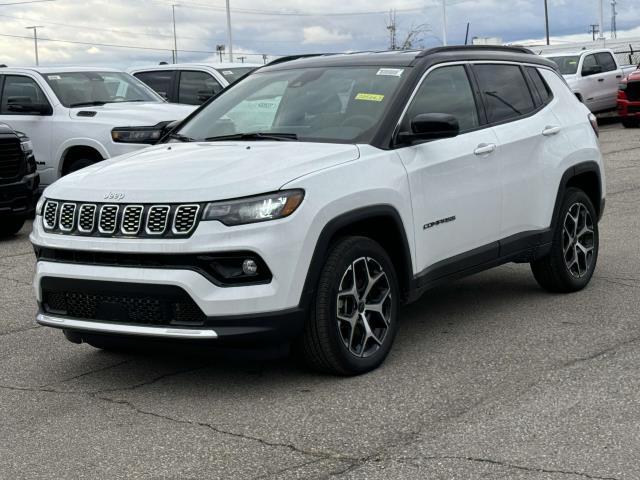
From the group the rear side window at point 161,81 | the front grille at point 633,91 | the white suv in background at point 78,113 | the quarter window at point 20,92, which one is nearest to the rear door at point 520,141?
the white suv in background at point 78,113

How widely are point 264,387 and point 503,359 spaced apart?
139 centimetres

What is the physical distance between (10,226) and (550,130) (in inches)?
275

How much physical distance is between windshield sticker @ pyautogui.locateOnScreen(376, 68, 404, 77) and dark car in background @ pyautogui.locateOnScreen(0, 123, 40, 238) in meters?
6.06

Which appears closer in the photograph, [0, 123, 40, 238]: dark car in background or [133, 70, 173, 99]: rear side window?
[0, 123, 40, 238]: dark car in background

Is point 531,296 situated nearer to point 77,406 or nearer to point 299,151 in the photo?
point 299,151

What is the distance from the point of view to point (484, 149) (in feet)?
21.5

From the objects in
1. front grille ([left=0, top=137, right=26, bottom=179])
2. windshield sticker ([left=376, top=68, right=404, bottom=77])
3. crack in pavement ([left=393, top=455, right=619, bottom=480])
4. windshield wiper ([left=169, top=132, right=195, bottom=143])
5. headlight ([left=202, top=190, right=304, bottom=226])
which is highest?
windshield sticker ([left=376, top=68, right=404, bottom=77])

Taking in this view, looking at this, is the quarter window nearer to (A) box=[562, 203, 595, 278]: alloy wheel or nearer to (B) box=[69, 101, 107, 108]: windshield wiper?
(B) box=[69, 101, 107, 108]: windshield wiper

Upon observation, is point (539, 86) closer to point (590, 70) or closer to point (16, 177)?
point (16, 177)

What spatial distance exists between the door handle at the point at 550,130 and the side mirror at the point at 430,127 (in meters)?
1.46

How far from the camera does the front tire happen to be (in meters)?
5.36

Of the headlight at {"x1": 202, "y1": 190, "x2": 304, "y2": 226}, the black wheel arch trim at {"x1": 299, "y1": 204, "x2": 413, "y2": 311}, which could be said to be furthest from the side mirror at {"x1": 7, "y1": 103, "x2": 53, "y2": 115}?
the headlight at {"x1": 202, "y1": 190, "x2": 304, "y2": 226}

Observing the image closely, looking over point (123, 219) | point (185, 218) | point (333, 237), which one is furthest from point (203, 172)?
point (333, 237)

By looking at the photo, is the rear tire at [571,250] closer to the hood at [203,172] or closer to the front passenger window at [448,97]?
the front passenger window at [448,97]
